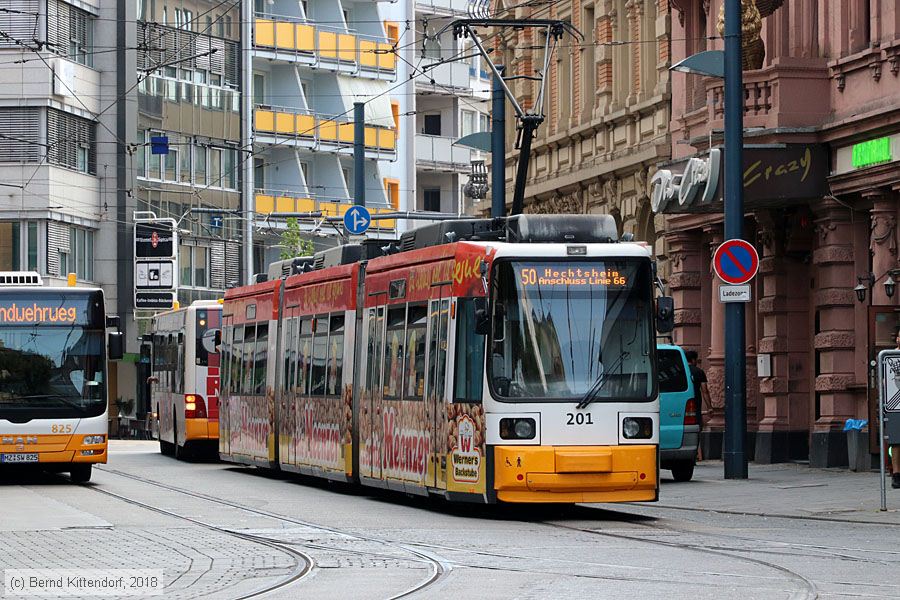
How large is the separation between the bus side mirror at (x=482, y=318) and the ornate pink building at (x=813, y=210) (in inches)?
348

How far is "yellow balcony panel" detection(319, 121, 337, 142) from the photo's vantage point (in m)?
Result: 81.9

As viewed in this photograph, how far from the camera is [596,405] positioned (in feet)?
67.3

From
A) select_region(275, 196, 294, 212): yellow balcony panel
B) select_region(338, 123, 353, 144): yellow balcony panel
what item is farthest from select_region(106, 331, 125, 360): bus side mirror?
select_region(338, 123, 353, 144): yellow balcony panel

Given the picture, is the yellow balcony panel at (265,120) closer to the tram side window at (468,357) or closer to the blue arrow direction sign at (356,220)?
the blue arrow direction sign at (356,220)

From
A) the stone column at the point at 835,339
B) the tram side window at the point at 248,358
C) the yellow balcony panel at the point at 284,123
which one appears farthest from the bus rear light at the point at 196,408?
the yellow balcony panel at the point at 284,123

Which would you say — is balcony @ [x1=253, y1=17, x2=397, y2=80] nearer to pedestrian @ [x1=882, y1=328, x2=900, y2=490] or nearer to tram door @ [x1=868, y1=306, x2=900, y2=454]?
tram door @ [x1=868, y1=306, x2=900, y2=454]

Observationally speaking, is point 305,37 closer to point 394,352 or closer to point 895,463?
point 394,352

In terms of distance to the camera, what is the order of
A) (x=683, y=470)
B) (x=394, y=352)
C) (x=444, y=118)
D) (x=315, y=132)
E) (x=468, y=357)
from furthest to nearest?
(x=444, y=118), (x=315, y=132), (x=683, y=470), (x=394, y=352), (x=468, y=357)

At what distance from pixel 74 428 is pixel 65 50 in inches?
1504

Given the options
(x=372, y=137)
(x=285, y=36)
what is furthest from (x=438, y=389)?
(x=372, y=137)

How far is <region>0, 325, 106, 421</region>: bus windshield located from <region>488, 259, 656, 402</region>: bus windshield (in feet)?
31.6

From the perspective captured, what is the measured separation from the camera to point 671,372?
1176 inches

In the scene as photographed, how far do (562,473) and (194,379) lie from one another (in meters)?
19.0

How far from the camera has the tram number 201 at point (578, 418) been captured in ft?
67.0
